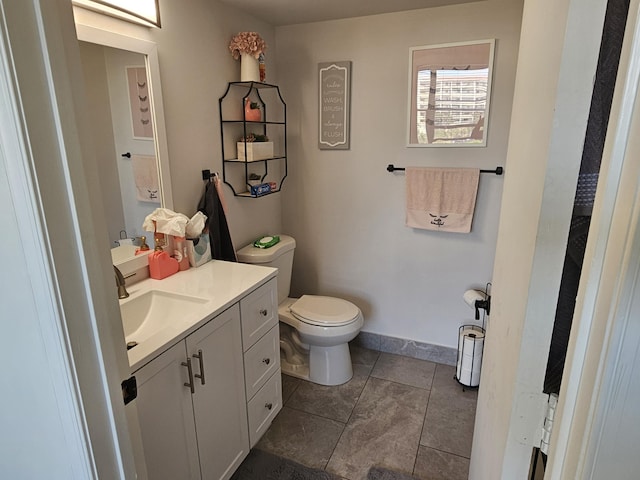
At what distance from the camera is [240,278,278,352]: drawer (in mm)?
1720

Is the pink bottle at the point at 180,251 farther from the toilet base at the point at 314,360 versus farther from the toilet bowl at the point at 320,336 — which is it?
the toilet base at the point at 314,360

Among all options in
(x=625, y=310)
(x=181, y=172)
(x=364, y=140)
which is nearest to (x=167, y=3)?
(x=181, y=172)

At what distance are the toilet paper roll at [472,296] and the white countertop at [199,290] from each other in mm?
1195

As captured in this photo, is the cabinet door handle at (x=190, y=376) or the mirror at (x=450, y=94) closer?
the cabinet door handle at (x=190, y=376)

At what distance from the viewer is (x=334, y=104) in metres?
2.55

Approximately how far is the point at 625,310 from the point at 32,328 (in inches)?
34.6

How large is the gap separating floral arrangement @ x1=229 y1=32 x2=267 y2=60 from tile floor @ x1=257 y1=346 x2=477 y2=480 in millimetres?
1975

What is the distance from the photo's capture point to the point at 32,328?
71 centimetres

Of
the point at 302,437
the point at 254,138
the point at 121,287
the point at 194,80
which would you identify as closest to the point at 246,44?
the point at 194,80

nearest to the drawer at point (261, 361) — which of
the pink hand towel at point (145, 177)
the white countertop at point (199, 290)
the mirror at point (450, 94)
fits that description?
the white countertop at point (199, 290)

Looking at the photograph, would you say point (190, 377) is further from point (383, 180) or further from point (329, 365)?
point (383, 180)

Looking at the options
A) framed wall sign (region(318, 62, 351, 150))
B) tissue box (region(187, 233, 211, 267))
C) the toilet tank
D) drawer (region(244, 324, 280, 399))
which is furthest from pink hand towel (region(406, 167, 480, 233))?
tissue box (region(187, 233, 211, 267))

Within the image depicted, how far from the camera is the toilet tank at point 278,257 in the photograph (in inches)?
92.4

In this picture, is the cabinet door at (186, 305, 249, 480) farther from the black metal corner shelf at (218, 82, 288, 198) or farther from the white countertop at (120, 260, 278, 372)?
the black metal corner shelf at (218, 82, 288, 198)
